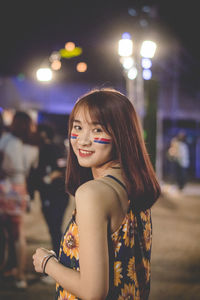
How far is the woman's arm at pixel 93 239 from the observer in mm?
1063

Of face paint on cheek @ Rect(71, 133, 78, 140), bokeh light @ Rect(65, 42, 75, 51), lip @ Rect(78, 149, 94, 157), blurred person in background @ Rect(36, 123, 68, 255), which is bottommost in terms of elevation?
blurred person in background @ Rect(36, 123, 68, 255)

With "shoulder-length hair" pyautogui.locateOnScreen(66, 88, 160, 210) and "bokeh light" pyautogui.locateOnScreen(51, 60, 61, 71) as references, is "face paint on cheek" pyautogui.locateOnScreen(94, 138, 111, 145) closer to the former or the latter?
"shoulder-length hair" pyautogui.locateOnScreen(66, 88, 160, 210)

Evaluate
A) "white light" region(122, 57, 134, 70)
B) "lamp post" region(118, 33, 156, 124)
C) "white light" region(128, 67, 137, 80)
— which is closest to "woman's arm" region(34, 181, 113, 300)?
"lamp post" region(118, 33, 156, 124)

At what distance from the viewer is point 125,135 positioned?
127 centimetres

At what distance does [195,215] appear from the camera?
737 cm

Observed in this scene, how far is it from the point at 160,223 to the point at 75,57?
7.67 m

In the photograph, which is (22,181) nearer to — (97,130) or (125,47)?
(97,130)

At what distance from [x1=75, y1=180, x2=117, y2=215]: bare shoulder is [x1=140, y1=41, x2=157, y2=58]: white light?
24.0 feet

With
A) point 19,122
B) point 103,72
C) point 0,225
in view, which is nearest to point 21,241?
point 0,225

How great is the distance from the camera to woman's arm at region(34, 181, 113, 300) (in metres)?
1.06

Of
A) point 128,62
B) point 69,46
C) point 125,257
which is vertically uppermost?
point 69,46

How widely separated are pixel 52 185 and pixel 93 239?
2832 millimetres

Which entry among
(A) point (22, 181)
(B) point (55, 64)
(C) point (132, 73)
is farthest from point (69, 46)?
(A) point (22, 181)

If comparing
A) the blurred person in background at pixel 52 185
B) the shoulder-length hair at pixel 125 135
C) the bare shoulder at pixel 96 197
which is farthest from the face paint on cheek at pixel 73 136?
the blurred person in background at pixel 52 185
